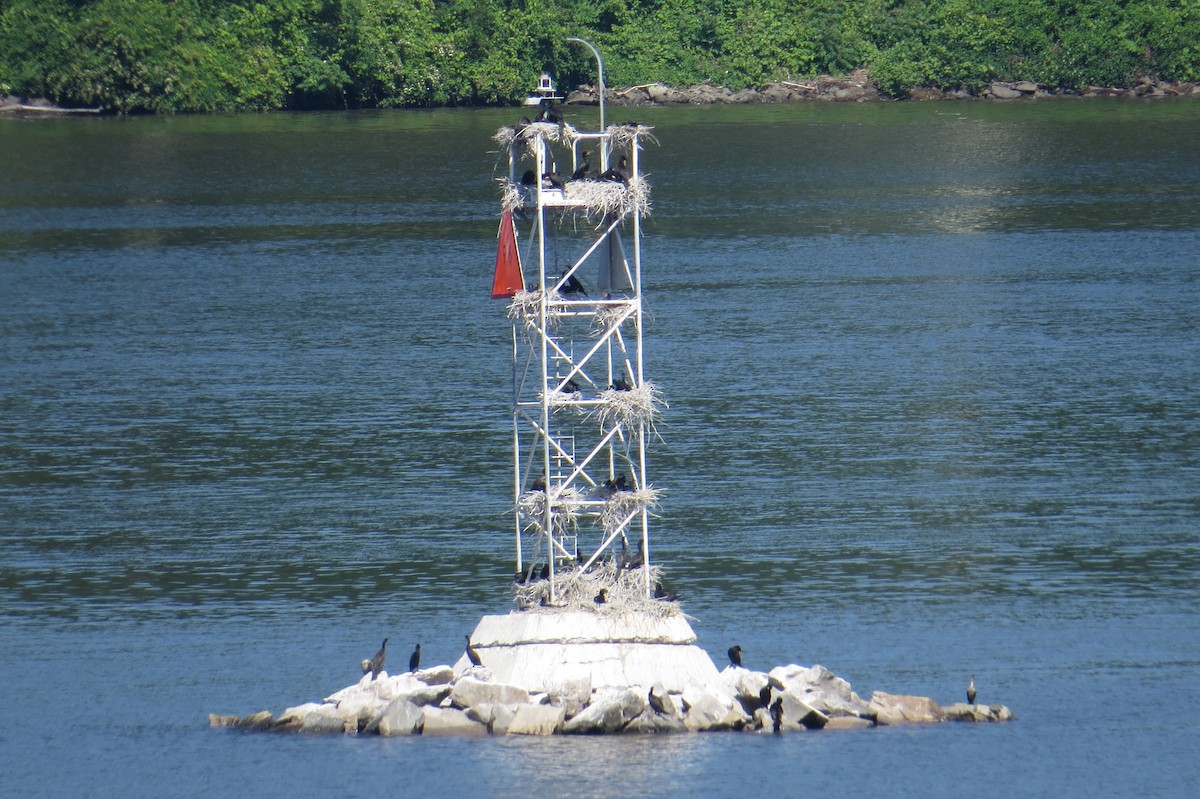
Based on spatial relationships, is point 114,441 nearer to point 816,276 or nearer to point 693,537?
point 693,537

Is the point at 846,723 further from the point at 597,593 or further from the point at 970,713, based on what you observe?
the point at 597,593

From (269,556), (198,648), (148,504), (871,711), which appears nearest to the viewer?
(871,711)

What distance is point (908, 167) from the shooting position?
116 metres

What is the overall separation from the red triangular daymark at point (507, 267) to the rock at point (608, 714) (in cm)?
638

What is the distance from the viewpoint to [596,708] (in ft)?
106

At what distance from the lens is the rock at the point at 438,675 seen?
33.9 meters

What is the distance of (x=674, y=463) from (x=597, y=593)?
2190cm

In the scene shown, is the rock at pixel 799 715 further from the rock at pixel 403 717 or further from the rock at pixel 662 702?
the rock at pixel 403 717

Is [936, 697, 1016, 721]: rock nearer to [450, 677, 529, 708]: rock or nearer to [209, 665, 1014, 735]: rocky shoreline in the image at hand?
[209, 665, 1014, 735]: rocky shoreline

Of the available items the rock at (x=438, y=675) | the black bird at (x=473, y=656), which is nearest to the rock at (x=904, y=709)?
the black bird at (x=473, y=656)

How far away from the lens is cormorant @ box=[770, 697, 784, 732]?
33750mm

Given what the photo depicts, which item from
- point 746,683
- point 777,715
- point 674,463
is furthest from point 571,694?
point 674,463

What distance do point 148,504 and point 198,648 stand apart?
12907 mm

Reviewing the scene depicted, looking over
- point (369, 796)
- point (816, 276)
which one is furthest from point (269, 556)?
point (816, 276)
